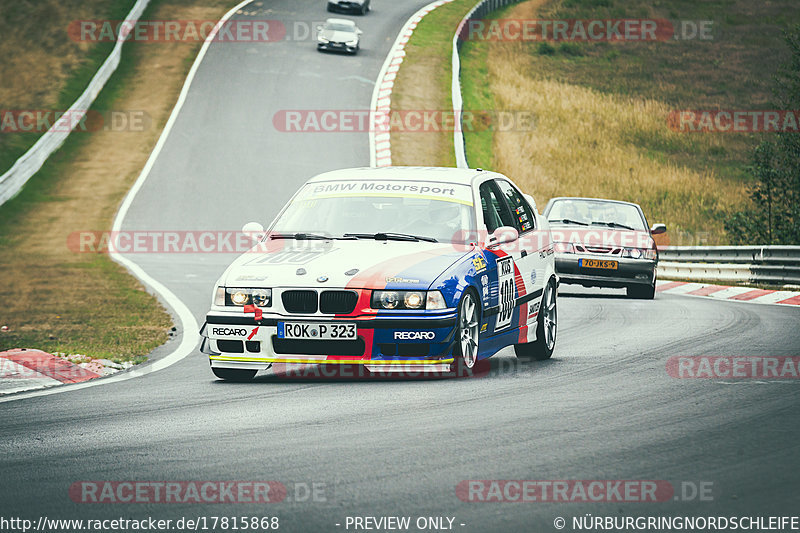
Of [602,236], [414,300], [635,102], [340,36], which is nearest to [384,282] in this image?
[414,300]

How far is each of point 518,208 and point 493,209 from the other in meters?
0.73

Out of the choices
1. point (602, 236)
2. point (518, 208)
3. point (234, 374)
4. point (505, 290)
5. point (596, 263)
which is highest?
point (518, 208)

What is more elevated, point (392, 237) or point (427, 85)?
point (427, 85)

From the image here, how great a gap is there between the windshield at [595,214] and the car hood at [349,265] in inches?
389

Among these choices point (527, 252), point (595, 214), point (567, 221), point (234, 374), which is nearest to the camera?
point (234, 374)

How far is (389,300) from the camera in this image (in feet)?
25.7

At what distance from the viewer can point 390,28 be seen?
4759cm

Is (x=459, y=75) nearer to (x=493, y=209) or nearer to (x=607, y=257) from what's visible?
(x=607, y=257)

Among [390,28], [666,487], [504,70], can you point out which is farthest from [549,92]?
[666,487]

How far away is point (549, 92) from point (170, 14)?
17233mm

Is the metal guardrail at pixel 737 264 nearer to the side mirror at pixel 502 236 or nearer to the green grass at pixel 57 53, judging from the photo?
the side mirror at pixel 502 236

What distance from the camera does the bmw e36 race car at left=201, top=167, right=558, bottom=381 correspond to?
7797 millimetres

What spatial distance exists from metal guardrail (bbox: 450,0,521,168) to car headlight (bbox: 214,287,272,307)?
22.5 m

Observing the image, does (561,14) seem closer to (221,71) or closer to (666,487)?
(221,71)
